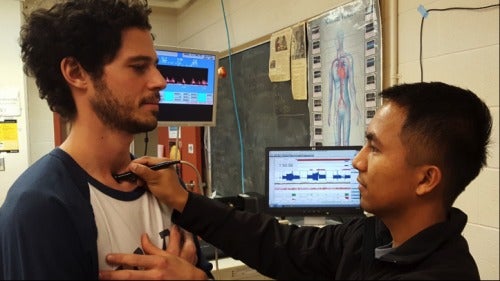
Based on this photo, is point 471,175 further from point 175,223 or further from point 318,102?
point 318,102

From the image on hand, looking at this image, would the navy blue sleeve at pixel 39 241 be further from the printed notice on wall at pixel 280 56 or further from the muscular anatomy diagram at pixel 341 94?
the printed notice on wall at pixel 280 56

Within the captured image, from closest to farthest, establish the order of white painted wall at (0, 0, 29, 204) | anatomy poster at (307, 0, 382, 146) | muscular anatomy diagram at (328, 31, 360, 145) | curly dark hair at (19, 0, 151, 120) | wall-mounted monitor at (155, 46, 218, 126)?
curly dark hair at (19, 0, 151, 120), wall-mounted monitor at (155, 46, 218, 126), anatomy poster at (307, 0, 382, 146), muscular anatomy diagram at (328, 31, 360, 145), white painted wall at (0, 0, 29, 204)

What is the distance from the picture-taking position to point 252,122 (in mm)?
3463

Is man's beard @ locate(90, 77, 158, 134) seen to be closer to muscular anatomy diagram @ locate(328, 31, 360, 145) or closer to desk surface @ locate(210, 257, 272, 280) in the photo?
desk surface @ locate(210, 257, 272, 280)

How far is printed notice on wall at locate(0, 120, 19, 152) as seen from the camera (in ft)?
10.3

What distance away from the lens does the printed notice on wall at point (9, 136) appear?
3131 millimetres

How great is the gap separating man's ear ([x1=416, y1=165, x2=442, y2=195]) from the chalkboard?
1641mm

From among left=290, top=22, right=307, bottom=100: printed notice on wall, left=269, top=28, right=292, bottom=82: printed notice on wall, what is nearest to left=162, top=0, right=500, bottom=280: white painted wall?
left=290, top=22, right=307, bottom=100: printed notice on wall

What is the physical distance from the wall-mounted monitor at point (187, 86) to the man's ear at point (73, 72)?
0.76 metres

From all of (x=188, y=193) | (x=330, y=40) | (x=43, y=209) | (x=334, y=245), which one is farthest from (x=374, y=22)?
(x=43, y=209)

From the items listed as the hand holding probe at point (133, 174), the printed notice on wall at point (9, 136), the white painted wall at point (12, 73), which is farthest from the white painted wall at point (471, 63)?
the printed notice on wall at point (9, 136)

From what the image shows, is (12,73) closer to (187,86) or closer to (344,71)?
(187,86)

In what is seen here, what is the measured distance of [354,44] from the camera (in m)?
2.36

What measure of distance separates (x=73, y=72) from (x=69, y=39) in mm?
83
